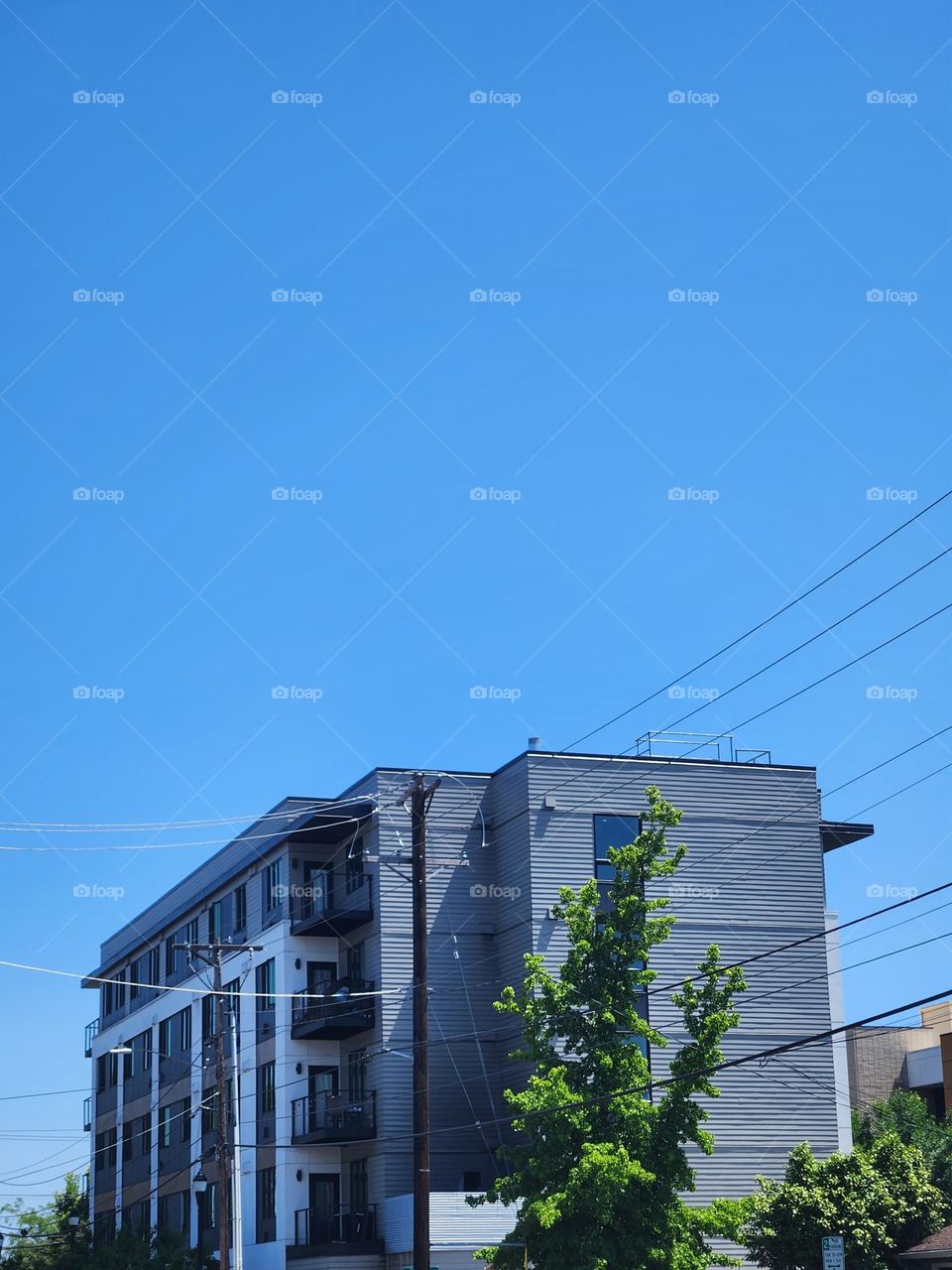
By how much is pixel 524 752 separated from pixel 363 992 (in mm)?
8824

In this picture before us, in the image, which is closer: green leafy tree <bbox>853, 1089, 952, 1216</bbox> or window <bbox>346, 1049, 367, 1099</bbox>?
window <bbox>346, 1049, 367, 1099</bbox>

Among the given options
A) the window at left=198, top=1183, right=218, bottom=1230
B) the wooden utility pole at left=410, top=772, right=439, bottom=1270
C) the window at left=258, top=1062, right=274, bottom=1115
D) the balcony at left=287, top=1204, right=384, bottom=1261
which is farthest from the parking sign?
the window at left=198, top=1183, right=218, bottom=1230

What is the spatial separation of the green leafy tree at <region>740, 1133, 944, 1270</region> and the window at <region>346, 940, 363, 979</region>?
1784cm

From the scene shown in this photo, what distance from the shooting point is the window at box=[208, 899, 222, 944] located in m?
67.3

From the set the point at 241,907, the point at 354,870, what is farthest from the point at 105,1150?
the point at 354,870

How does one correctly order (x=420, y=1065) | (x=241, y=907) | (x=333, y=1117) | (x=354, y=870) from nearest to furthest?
(x=420, y=1065)
(x=333, y=1117)
(x=354, y=870)
(x=241, y=907)

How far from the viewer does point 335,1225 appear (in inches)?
2100

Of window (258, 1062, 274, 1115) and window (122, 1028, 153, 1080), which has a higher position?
window (122, 1028, 153, 1080)

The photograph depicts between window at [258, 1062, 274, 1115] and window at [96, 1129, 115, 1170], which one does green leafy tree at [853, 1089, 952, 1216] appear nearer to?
window at [258, 1062, 274, 1115]

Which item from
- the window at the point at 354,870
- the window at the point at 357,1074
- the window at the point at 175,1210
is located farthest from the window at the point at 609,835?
the window at the point at 175,1210

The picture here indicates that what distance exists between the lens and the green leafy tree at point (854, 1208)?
40.3 m

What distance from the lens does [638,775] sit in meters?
55.5

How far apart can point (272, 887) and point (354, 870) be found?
190 inches

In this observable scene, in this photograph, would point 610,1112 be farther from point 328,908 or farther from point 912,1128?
point 912,1128
